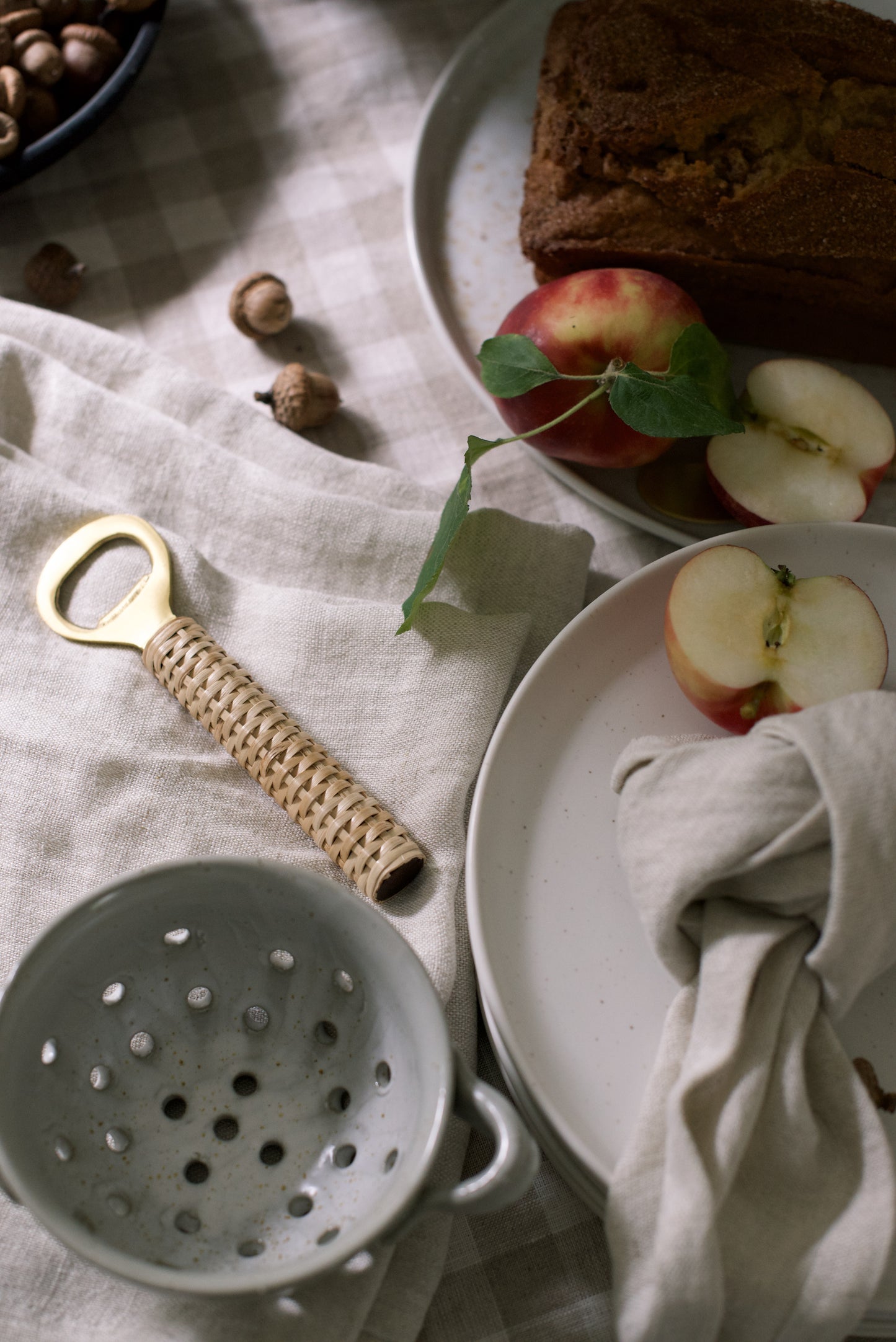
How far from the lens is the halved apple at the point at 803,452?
28.8 inches

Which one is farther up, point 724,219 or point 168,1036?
point 724,219

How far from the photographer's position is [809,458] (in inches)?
29.2

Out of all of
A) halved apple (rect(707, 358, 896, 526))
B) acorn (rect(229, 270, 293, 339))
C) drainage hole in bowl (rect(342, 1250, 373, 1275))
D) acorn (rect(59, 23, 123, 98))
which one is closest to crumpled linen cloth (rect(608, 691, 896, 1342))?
drainage hole in bowl (rect(342, 1250, 373, 1275))

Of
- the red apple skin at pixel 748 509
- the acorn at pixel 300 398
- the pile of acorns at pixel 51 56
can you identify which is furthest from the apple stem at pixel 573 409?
the pile of acorns at pixel 51 56

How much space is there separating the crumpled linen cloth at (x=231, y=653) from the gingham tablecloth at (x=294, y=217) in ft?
0.29

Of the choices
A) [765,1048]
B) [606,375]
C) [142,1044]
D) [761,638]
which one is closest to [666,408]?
[606,375]

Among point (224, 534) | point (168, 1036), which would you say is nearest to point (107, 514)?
point (224, 534)

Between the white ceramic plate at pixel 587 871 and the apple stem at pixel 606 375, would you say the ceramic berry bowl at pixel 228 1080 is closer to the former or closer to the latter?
the white ceramic plate at pixel 587 871

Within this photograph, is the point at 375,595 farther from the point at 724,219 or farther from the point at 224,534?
the point at 724,219

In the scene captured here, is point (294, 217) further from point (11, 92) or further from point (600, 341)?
point (600, 341)

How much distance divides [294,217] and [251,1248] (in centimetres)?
87

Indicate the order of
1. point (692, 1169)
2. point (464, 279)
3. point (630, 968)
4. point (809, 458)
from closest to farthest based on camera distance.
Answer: point (692, 1169) → point (630, 968) → point (809, 458) → point (464, 279)

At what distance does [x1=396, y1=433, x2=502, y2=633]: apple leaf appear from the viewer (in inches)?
26.0

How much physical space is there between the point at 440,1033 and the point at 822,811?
0.22 meters
